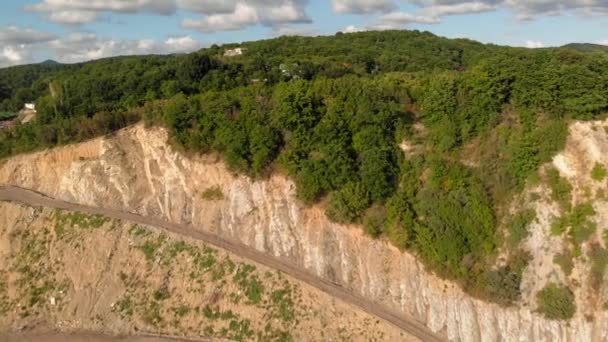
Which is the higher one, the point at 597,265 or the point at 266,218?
the point at 266,218

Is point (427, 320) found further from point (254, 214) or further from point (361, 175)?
point (254, 214)

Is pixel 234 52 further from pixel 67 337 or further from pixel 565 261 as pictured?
pixel 565 261

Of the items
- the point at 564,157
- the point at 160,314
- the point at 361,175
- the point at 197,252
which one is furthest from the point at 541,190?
the point at 160,314

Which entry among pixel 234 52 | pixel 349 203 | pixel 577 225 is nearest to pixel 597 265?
pixel 577 225

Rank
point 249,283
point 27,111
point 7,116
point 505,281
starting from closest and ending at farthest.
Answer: point 505,281
point 249,283
point 27,111
point 7,116

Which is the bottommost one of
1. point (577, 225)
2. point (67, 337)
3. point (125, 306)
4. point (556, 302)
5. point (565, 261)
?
point (67, 337)

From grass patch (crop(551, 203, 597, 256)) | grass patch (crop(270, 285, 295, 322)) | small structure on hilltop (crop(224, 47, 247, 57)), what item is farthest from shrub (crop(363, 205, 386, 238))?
small structure on hilltop (crop(224, 47, 247, 57))
